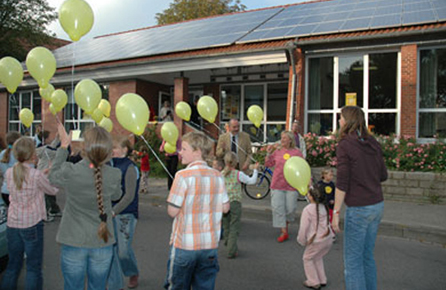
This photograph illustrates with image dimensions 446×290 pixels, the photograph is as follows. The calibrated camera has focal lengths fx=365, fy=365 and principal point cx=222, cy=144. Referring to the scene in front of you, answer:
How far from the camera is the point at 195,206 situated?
2.62 meters

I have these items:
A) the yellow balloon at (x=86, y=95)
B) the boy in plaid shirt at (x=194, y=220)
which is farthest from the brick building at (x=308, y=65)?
the boy in plaid shirt at (x=194, y=220)

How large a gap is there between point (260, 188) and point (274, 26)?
20.7 ft

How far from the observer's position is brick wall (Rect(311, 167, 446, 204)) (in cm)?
842

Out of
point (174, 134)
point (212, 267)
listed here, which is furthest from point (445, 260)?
point (174, 134)

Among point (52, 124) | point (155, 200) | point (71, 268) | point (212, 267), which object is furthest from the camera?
point (52, 124)

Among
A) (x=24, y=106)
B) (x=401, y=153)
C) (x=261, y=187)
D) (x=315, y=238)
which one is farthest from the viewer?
(x=24, y=106)

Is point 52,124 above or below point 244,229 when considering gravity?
above

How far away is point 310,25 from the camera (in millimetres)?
12039

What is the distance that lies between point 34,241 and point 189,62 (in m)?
10.6

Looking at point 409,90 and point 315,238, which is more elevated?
point 409,90

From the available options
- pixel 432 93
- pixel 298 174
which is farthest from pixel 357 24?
pixel 298 174

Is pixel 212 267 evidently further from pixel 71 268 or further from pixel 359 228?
pixel 359 228

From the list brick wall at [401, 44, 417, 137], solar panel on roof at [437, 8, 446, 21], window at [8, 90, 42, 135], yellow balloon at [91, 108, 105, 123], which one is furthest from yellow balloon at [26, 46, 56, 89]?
window at [8, 90, 42, 135]

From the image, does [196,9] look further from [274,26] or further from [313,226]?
[313,226]
